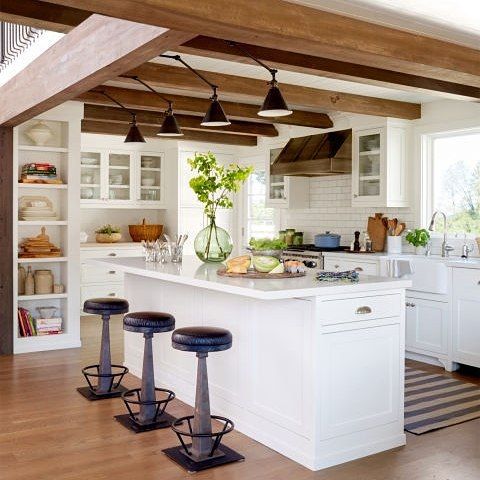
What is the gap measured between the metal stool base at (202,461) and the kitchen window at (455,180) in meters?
3.91

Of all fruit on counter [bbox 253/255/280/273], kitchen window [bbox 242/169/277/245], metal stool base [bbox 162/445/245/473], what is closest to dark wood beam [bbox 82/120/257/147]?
kitchen window [bbox 242/169/277/245]

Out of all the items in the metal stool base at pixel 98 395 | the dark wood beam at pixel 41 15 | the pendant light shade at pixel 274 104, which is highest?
the dark wood beam at pixel 41 15

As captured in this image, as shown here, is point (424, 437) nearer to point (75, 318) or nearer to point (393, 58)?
point (393, 58)

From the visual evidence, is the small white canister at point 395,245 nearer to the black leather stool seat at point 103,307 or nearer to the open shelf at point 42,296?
the black leather stool seat at point 103,307

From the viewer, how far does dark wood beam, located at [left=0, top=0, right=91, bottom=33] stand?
340 centimetres

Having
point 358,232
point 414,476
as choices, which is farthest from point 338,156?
point 414,476

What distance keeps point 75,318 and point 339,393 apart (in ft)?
12.5

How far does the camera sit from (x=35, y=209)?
6.46m

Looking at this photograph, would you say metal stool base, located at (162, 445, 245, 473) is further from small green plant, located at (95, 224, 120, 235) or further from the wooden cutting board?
small green plant, located at (95, 224, 120, 235)

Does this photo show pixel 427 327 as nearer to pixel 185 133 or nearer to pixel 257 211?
pixel 257 211

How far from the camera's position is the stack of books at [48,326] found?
645 cm

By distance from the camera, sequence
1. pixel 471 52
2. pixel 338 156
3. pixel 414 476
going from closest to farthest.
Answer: pixel 414 476 → pixel 471 52 → pixel 338 156

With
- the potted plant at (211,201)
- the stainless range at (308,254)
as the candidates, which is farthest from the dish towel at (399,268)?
the potted plant at (211,201)

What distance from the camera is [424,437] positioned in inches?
156
